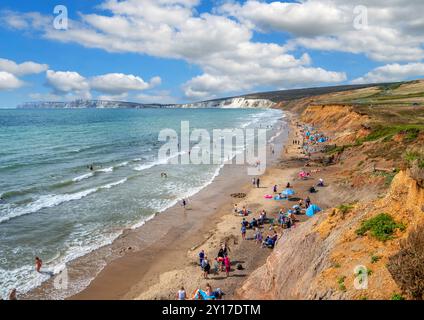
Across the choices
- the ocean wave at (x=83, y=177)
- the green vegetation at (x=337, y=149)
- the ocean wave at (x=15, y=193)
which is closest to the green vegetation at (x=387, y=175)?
the green vegetation at (x=337, y=149)

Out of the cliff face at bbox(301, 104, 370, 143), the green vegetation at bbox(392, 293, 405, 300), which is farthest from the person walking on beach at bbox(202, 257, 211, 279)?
the cliff face at bbox(301, 104, 370, 143)

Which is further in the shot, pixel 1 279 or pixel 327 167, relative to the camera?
pixel 327 167

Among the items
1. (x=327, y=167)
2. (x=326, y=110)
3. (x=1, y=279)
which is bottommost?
(x=1, y=279)

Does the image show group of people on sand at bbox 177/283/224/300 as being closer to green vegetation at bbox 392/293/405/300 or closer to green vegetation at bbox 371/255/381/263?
green vegetation at bbox 371/255/381/263

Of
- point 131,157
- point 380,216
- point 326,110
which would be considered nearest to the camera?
point 380,216

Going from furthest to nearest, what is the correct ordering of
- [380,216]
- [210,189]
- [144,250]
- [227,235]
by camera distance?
[210,189], [227,235], [144,250], [380,216]

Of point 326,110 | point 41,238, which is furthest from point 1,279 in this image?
point 326,110

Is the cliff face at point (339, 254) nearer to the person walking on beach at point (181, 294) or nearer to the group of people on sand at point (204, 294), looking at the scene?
the group of people on sand at point (204, 294)
